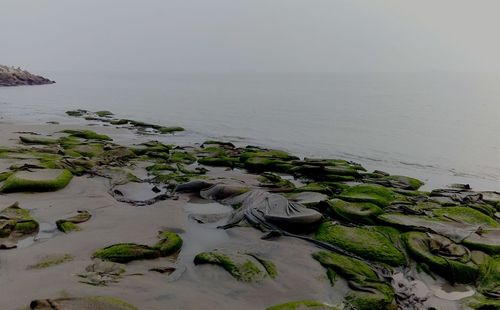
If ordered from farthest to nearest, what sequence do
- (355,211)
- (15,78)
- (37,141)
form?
1. (15,78)
2. (37,141)
3. (355,211)

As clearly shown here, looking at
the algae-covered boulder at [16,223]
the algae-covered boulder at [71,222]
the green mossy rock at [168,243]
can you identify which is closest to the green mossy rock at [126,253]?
the green mossy rock at [168,243]

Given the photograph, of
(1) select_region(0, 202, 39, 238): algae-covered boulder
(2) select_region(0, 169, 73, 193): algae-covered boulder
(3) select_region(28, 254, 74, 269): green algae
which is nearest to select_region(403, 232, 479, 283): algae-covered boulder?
(3) select_region(28, 254, 74, 269): green algae

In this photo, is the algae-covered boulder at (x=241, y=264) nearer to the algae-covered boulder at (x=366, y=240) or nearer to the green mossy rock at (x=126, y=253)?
the green mossy rock at (x=126, y=253)

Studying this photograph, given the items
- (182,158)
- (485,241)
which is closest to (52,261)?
(485,241)

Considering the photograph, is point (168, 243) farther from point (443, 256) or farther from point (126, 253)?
point (443, 256)

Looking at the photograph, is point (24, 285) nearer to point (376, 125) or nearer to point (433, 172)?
point (433, 172)

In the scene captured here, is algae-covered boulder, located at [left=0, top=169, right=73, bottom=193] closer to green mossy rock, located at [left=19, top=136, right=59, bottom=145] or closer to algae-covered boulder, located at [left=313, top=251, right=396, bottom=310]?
green mossy rock, located at [left=19, top=136, right=59, bottom=145]

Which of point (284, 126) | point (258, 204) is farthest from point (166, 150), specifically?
point (284, 126)
